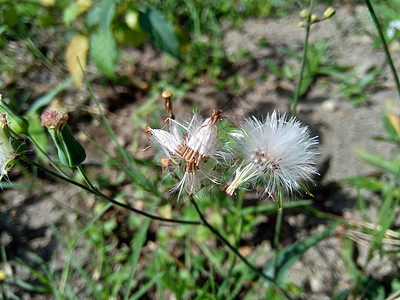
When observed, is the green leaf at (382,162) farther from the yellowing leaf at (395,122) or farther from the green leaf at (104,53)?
the green leaf at (104,53)

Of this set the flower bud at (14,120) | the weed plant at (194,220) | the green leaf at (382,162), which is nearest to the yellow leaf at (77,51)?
the weed plant at (194,220)

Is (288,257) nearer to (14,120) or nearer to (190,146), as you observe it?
(190,146)

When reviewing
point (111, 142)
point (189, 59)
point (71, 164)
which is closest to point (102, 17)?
point (71, 164)

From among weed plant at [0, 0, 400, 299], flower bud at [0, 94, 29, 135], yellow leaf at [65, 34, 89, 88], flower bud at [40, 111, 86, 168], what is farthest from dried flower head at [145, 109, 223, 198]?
yellow leaf at [65, 34, 89, 88]

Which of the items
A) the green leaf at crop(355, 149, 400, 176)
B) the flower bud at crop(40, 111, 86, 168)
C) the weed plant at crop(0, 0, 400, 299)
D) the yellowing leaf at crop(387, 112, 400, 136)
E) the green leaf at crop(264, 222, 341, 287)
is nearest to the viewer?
the flower bud at crop(40, 111, 86, 168)

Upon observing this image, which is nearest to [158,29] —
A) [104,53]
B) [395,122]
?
[104,53]

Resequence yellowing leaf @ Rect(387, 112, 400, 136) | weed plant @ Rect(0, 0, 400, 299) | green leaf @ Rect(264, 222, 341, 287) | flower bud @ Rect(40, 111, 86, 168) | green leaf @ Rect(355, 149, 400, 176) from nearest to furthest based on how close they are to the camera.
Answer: flower bud @ Rect(40, 111, 86, 168), weed plant @ Rect(0, 0, 400, 299), green leaf @ Rect(264, 222, 341, 287), green leaf @ Rect(355, 149, 400, 176), yellowing leaf @ Rect(387, 112, 400, 136)

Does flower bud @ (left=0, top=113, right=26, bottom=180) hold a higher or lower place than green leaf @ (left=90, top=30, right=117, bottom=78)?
lower

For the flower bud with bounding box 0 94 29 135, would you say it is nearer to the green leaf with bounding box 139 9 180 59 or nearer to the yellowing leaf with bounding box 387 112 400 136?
the green leaf with bounding box 139 9 180 59
